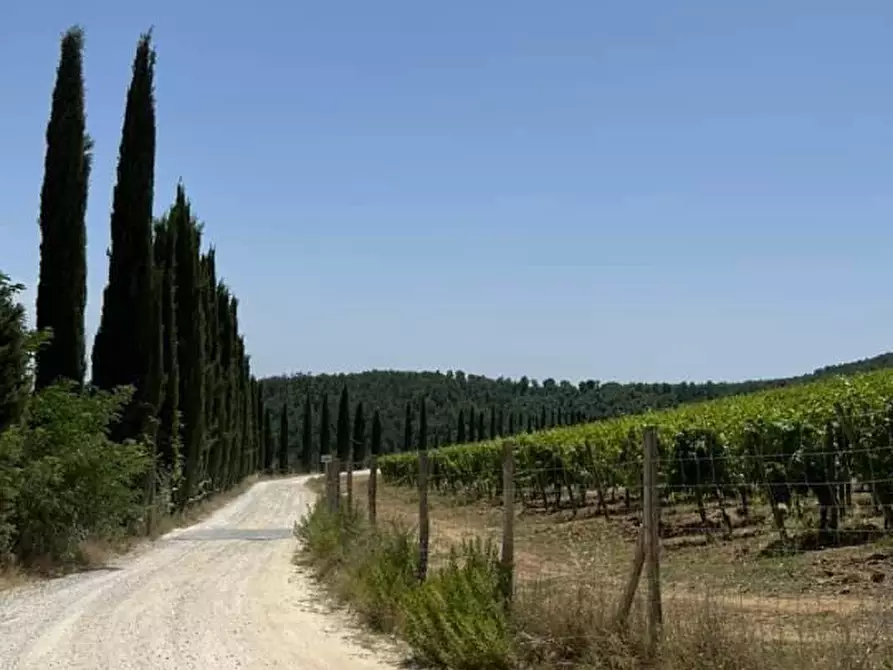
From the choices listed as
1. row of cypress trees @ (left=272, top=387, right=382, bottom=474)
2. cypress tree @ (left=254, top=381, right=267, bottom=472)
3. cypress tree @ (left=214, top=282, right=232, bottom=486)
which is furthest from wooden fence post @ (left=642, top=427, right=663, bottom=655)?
row of cypress trees @ (left=272, top=387, right=382, bottom=474)

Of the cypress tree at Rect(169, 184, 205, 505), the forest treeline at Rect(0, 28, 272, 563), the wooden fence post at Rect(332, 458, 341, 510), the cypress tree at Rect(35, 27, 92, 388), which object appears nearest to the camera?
the forest treeline at Rect(0, 28, 272, 563)

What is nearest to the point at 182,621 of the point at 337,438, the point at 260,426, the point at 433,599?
the point at 433,599

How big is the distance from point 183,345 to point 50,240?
48.1ft

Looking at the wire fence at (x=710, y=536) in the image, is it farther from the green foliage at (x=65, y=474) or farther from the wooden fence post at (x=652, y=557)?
the green foliage at (x=65, y=474)

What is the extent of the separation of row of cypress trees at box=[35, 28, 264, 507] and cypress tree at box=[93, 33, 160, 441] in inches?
0.9

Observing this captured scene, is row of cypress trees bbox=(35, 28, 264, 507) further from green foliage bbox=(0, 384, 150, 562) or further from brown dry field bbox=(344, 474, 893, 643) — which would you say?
brown dry field bbox=(344, 474, 893, 643)

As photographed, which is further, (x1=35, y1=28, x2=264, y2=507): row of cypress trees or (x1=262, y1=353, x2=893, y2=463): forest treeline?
(x1=262, y1=353, x2=893, y2=463): forest treeline

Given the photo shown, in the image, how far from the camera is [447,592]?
845 cm

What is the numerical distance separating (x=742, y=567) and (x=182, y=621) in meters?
6.86

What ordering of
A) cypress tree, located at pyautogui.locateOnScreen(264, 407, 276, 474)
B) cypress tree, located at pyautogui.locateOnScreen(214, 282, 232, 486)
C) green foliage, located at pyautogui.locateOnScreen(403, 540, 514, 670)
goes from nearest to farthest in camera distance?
green foliage, located at pyautogui.locateOnScreen(403, 540, 514, 670) → cypress tree, located at pyautogui.locateOnScreen(214, 282, 232, 486) → cypress tree, located at pyautogui.locateOnScreen(264, 407, 276, 474)

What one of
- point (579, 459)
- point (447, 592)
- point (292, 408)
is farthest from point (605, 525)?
point (292, 408)

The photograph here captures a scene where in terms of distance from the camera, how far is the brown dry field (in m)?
7.16

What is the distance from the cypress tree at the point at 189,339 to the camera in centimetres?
3375

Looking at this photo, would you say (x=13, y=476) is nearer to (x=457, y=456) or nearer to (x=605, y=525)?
(x=605, y=525)
